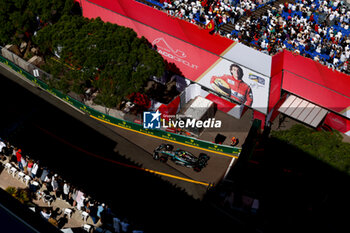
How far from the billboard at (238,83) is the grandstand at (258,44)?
0.32 feet

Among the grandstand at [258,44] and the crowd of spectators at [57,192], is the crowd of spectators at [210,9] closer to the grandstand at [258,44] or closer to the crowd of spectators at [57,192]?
the grandstand at [258,44]

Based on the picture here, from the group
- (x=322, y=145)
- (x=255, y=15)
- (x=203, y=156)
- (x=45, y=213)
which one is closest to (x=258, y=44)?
(x=255, y=15)

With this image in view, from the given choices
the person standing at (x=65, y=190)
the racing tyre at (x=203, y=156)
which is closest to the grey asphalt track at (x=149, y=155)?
the racing tyre at (x=203, y=156)

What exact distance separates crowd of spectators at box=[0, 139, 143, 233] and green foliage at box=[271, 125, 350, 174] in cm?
1206

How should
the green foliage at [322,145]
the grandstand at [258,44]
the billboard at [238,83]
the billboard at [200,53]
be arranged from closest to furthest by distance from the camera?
the green foliage at [322,145] → the grandstand at [258,44] → the billboard at [200,53] → the billboard at [238,83]

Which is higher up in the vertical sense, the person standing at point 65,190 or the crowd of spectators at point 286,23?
the crowd of spectators at point 286,23

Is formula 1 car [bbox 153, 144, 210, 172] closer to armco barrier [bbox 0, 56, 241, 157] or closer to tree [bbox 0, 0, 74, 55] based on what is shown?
armco barrier [bbox 0, 56, 241, 157]

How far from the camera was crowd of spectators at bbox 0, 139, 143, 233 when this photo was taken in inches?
902

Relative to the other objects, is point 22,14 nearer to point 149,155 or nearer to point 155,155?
point 149,155

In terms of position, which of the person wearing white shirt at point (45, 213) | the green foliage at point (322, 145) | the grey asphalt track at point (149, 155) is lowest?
the person wearing white shirt at point (45, 213)

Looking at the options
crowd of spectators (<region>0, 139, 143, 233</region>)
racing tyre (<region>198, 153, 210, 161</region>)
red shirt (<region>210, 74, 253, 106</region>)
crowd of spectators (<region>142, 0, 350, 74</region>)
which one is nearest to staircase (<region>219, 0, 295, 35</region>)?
crowd of spectators (<region>142, 0, 350, 74</region>)

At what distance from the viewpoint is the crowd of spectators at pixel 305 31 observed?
129 ft

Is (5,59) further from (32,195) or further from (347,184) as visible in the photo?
(347,184)

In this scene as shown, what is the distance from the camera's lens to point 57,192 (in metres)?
25.4
